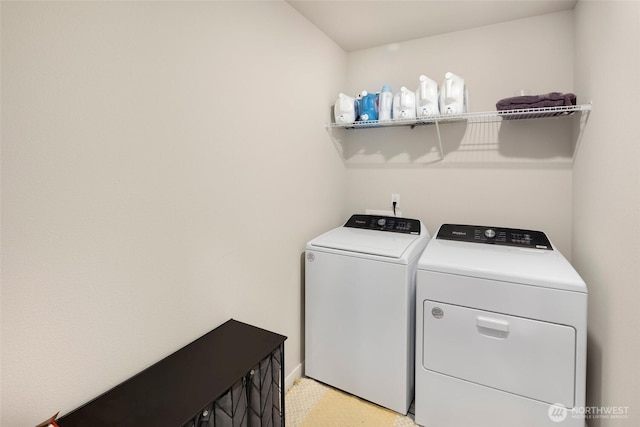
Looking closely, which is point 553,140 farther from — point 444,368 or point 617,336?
point 444,368

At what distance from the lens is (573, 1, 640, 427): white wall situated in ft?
3.95

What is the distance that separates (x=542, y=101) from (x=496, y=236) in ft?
2.78

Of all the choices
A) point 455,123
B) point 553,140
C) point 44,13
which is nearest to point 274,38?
point 44,13

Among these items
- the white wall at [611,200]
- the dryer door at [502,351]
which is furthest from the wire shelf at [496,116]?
the dryer door at [502,351]

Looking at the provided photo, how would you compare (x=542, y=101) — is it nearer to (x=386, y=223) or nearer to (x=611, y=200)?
(x=611, y=200)

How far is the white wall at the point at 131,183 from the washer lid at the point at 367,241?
1.18 feet

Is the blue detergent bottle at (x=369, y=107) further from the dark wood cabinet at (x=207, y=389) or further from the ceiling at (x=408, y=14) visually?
the dark wood cabinet at (x=207, y=389)

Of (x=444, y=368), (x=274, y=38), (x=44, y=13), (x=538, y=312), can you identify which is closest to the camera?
(x=44, y=13)

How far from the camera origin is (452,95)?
2.10 metres

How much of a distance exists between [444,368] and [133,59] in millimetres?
2021

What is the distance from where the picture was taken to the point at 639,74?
1159 mm

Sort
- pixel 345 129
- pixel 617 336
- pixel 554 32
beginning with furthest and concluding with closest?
pixel 345 129
pixel 554 32
pixel 617 336

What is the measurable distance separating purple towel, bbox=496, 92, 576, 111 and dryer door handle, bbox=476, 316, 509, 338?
1256 millimetres

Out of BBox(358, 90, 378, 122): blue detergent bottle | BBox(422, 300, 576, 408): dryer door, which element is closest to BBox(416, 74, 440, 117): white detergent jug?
BBox(358, 90, 378, 122): blue detergent bottle
